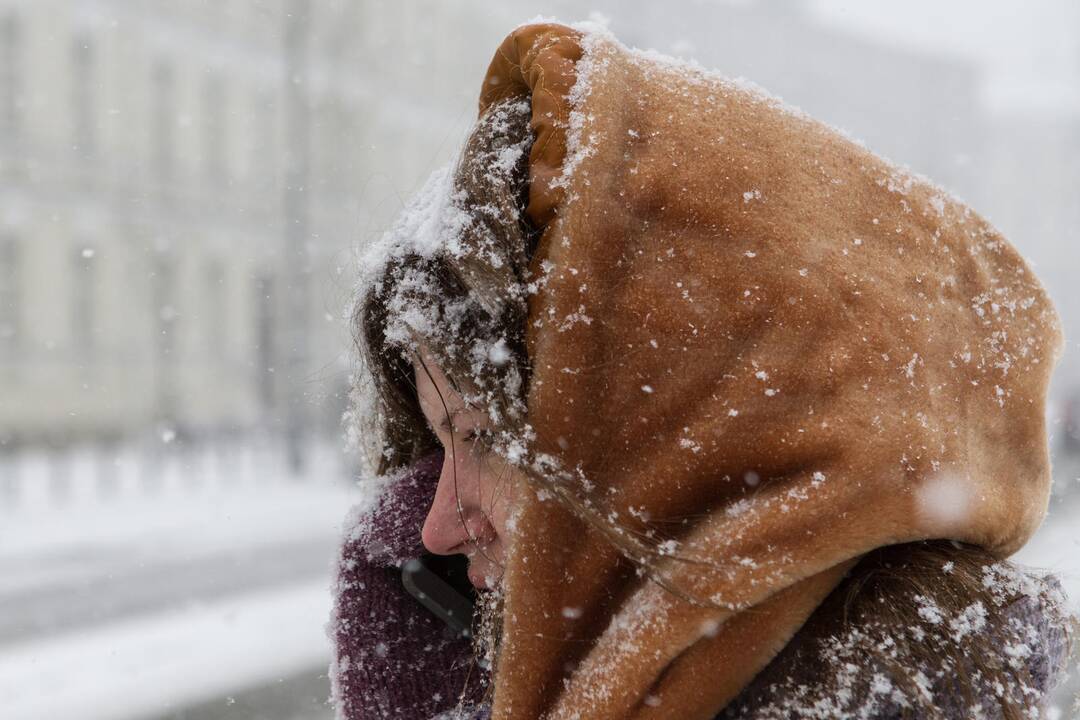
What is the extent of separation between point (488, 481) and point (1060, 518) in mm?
11746

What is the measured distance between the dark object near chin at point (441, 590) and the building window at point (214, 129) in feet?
66.0

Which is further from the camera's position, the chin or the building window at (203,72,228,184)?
the building window at (203,72,228,184)

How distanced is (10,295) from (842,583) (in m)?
19.6

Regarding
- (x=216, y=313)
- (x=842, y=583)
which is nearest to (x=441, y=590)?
(x=842, y=583)

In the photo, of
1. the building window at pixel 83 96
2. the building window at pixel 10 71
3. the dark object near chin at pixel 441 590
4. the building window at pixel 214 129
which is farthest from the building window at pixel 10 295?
the dark object near chin at pixel 441 590

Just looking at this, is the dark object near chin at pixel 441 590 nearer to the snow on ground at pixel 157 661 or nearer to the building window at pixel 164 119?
the snow on ground at pixel 157 661

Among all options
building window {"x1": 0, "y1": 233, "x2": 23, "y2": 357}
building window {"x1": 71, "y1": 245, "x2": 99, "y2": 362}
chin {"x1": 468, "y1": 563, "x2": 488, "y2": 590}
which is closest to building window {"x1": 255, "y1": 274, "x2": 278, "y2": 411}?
building window {"x1": 71, "y1": 245, "x2": 99, "y2": 362}

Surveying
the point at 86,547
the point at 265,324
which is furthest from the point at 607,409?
the point at 265,324

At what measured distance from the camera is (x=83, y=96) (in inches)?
731

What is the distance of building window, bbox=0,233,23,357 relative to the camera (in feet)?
57.8

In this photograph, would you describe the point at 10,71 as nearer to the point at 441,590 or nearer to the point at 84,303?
the point at 84,303

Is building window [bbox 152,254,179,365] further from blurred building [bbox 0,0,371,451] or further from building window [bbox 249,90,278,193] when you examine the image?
building window [bbox 249,90,278,193]

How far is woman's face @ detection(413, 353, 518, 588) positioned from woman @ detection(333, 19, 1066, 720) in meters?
0.05

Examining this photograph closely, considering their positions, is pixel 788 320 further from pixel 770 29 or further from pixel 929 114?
pixel 929 114
